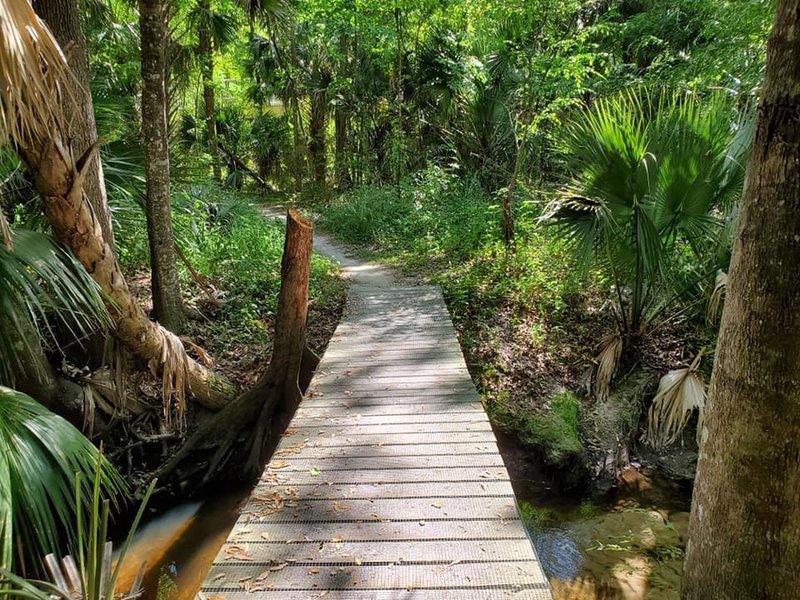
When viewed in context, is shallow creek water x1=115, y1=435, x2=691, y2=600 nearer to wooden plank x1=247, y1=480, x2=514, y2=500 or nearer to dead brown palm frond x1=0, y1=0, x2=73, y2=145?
wooden plank x1=247, y1=480, x2=514, y2=500

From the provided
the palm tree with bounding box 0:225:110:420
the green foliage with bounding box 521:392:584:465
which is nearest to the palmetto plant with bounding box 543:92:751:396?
the green foliage with bounding box 521:392:584:465

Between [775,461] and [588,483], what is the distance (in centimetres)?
329

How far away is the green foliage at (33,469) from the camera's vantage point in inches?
78.4

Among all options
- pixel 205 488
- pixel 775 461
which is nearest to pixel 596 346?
pixel 775 461

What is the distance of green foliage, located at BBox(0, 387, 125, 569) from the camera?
199cm

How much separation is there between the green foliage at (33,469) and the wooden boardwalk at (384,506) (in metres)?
0.74

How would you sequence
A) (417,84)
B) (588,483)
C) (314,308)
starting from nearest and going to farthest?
(588,483), (314,308), (417,84)

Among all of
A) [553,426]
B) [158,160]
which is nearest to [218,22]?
[158,160]

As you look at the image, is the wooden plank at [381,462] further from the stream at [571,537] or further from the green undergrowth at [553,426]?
the green undergrowth at [553,426]

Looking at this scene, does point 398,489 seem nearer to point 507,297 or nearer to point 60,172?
point 60,172

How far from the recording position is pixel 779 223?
191 centimetres

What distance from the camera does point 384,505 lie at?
2812mm

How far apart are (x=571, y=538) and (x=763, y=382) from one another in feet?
9.73

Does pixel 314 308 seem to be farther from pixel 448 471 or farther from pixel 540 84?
pixel 540 84
